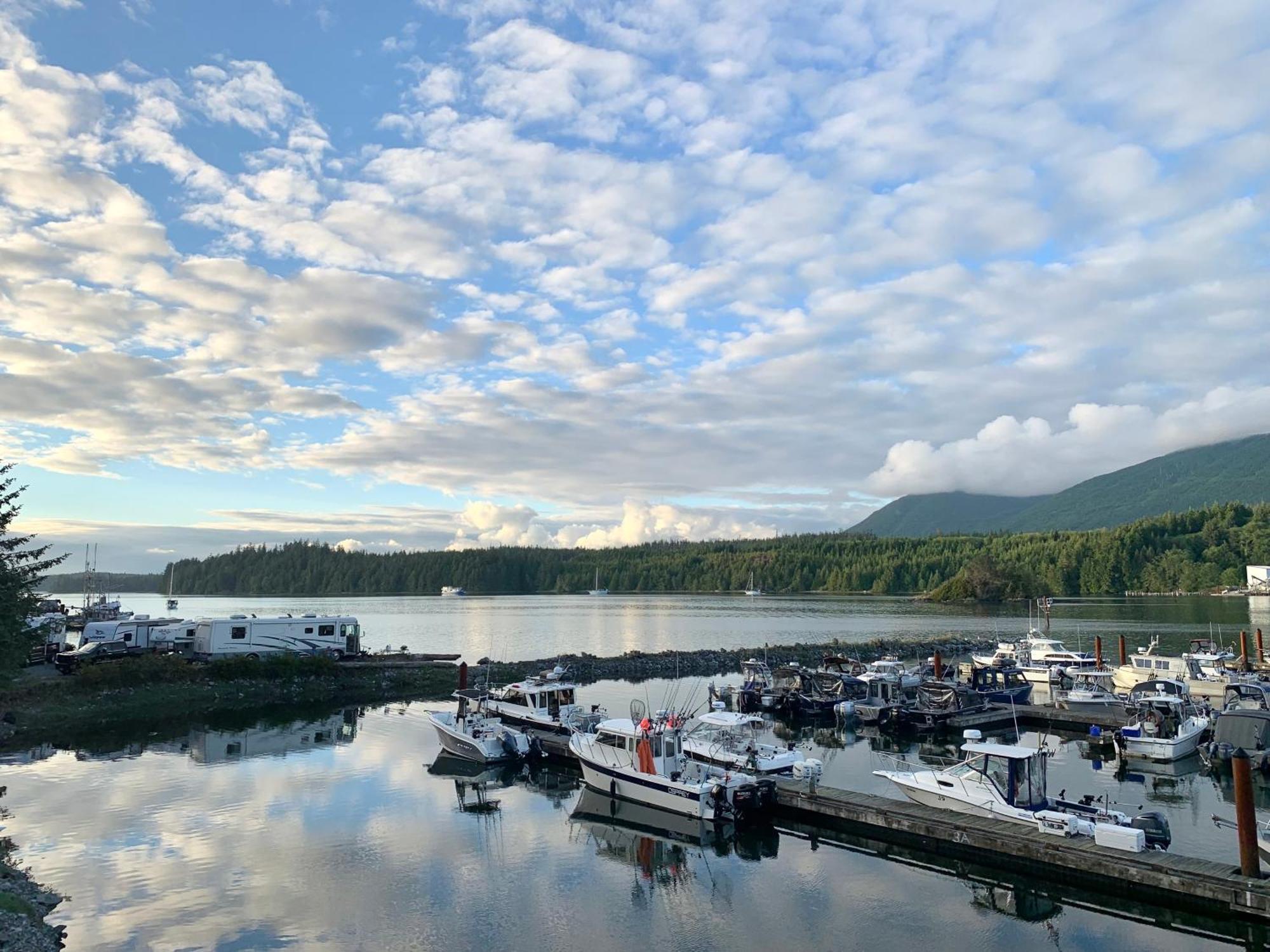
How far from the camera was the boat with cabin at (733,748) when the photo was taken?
28.0m

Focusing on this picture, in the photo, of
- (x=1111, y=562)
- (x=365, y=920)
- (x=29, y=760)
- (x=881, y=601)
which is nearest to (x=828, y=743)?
(x=365, y=920)

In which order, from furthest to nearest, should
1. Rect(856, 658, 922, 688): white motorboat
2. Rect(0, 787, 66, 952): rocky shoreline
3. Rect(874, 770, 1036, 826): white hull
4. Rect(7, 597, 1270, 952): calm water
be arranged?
1. Rect(856, 658, 922, 688): white motorboat
2. Rect(874, 770, 1036, 826): white hull
3. Rect(7, 597, 1270, 952): calm water
4. Rect(0, 787, 66, 952): rocky shoreline

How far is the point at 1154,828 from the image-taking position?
67.2 ft

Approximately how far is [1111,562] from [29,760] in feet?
598

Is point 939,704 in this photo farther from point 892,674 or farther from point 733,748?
point 733,748

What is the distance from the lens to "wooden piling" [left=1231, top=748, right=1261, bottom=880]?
685 inches

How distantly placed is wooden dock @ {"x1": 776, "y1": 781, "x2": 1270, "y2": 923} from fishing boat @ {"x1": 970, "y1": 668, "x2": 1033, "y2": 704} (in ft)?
72.8

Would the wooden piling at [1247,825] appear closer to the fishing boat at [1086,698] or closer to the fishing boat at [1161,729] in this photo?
the fishing boat at [1161,729]

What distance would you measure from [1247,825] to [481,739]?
2403 centimetres

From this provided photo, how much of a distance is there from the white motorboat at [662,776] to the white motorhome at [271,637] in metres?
30.5

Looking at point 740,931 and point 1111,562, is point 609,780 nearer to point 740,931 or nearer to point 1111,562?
point 740,931

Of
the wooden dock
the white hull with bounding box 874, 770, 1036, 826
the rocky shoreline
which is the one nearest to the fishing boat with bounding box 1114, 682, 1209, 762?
the white hull with bounding box 874, 770, 1036, 826

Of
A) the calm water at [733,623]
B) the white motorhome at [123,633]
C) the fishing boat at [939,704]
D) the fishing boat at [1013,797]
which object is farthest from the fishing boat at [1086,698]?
the white motorhome at [123,633]

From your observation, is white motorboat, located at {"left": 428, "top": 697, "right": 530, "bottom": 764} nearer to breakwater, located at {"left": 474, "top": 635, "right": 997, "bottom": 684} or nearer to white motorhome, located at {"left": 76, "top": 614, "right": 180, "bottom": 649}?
breakwater, located at {"left": 474, "top": 635, "right": 997, "bottom": 684}
